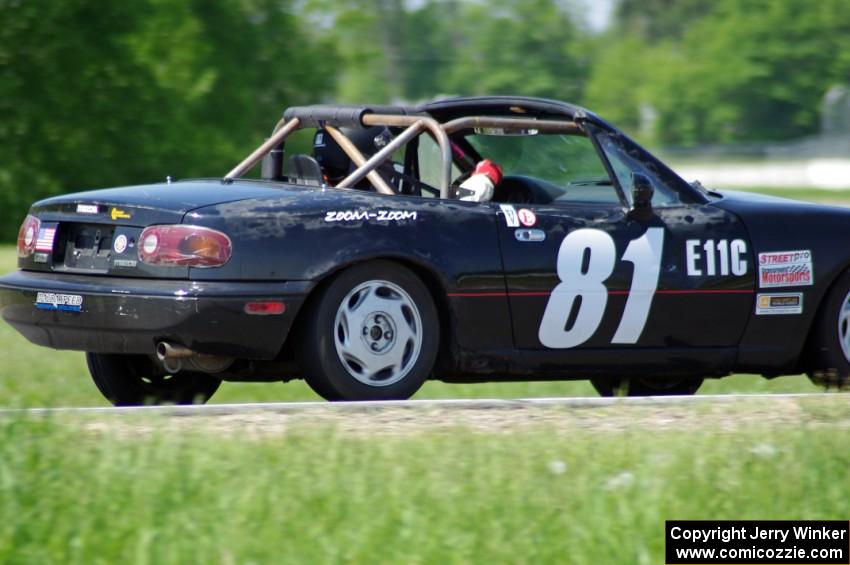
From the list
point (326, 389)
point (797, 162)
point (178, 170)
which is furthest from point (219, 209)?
point (797, 162)

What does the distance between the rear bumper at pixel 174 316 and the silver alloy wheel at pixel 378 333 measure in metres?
0.27

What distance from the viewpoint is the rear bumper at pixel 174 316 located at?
20.7 feet

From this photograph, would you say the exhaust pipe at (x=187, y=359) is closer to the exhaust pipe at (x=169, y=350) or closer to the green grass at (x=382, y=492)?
the exhaust pipe at (x=169, y=350)

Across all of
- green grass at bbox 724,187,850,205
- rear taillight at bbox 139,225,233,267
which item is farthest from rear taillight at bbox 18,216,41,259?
green grass at bbox 724,187,850,205

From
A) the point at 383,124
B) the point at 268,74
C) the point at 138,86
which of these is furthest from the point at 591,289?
the point at 268,74

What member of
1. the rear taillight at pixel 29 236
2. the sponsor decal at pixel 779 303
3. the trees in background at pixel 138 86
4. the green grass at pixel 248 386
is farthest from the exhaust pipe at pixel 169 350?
the trees in background at pixel 138 86

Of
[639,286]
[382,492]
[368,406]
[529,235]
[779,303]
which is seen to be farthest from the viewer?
[779,303]

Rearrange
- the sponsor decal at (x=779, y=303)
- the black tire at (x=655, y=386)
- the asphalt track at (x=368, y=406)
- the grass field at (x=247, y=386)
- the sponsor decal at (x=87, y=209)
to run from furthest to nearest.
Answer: the grass field at (x=247, y=386) → the black tire at (x=655, y=386) → the sponsor decal at (x=779, y=303) → the sponsor decal at (x=87, y=209) → the asphalt track at (x=368, y=406)

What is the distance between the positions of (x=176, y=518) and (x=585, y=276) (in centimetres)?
313

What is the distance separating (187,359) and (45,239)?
96 centimetres

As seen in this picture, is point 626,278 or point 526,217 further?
point 626,278

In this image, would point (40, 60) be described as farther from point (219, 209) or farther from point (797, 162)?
point (797, 162)

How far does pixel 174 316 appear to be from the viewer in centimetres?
629

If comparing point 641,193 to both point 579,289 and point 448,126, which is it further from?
point 448,126
